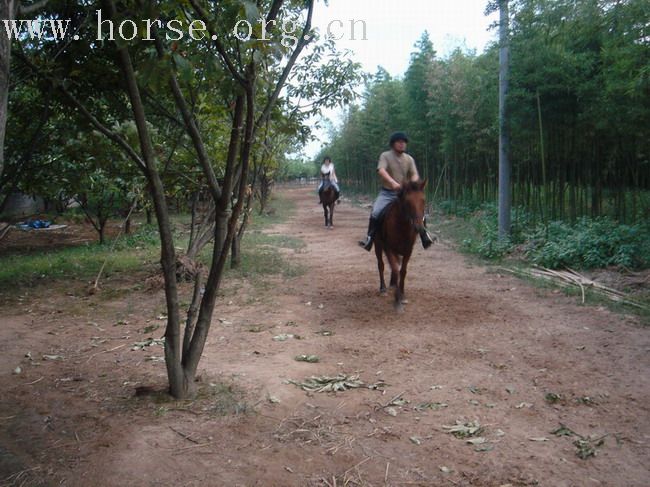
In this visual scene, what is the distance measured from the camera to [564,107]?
995 centimetres

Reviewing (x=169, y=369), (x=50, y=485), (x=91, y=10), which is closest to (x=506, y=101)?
(x=91, y=10)

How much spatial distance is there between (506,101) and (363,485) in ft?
30.9

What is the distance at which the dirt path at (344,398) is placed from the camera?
9.91 ft

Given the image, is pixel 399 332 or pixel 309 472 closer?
pixel 309 472

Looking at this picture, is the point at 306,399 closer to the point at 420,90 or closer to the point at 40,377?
the point at 40,377

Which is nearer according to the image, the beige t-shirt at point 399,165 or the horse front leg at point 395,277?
the horse front leg at point 395,277

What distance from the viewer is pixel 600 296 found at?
7012 millimetres

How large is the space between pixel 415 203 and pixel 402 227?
1.66 ft

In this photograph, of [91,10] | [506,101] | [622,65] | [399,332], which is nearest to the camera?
[91,10]

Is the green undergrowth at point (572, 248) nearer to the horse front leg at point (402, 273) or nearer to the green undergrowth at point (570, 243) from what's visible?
the green undergrowth at point (570, 243)

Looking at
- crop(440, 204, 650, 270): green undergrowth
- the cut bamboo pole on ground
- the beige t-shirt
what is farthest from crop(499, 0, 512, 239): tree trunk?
the beige t-shirt

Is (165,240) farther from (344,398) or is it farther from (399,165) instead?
(399,165)

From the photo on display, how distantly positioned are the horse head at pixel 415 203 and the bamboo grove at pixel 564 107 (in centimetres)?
340

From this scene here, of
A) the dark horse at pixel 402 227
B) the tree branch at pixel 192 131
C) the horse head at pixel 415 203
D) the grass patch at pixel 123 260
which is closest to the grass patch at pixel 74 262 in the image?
the grass patch at pixel 123 260
